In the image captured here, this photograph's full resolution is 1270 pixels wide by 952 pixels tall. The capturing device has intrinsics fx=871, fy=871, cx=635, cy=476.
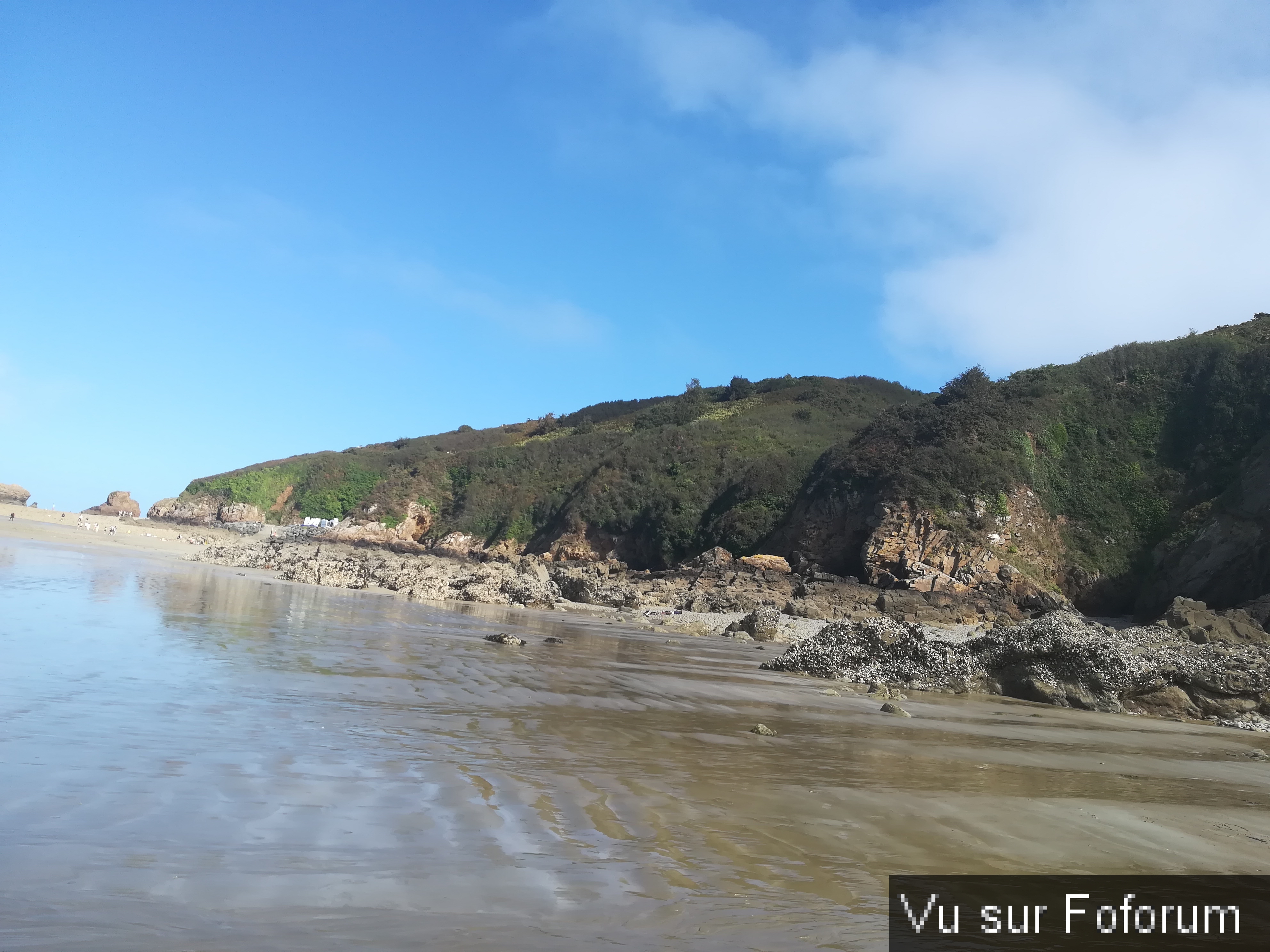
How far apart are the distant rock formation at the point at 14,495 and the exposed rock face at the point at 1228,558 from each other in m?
68.0

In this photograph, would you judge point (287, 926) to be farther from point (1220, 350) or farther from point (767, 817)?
point (1220, 350)

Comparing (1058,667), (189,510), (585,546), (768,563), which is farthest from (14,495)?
(1058,667)

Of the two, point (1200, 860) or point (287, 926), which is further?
point (1200, 860)

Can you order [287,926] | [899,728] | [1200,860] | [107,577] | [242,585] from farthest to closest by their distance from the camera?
[242,585] → [107,577] → [899,728] → [1200,860] → [287,926]

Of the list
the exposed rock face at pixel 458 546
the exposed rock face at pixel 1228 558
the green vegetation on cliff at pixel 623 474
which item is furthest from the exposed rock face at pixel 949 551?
the exposed rock face at pixel 458 546

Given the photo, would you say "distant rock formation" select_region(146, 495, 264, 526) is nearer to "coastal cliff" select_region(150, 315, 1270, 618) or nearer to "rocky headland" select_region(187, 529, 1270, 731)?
"coastal cliff" select_region(150, 315, 1270, 618)

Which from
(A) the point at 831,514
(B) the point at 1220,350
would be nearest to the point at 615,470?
(A) the point at 831,514

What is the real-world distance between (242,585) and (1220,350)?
3759 cm

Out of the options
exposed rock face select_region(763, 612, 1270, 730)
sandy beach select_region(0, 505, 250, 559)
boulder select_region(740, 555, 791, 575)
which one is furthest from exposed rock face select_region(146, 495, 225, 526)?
exposed rock face select_region(763, 612, 1270, 730)

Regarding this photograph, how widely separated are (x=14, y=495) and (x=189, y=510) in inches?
452

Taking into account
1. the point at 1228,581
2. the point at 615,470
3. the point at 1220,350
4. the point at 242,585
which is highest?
the point at 1220,350

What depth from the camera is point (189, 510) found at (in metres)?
69.8

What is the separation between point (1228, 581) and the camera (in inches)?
960
